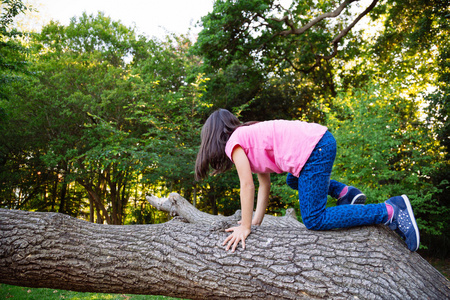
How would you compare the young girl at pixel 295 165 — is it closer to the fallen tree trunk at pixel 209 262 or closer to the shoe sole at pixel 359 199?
the shoe sole at pixel 359 199

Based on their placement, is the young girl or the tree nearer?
the young girl

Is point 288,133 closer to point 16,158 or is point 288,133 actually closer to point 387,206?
point 387,206

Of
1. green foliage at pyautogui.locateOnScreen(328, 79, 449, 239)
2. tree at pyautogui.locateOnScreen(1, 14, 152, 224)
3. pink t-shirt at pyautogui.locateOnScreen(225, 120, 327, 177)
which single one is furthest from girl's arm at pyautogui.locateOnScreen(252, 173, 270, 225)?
tree at pyautogui.locateOnScreen(1, 14, 152, 224)

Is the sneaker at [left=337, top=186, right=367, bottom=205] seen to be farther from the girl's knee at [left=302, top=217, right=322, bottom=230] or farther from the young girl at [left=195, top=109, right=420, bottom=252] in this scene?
the girl's knee at [left=302, top=217, right=322, bottom=230]

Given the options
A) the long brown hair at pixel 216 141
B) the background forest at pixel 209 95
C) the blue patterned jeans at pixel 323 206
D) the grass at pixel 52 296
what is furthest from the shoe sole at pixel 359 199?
the grass at pixel 52 296

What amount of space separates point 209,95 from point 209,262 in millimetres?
8968

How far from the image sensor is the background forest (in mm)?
7473

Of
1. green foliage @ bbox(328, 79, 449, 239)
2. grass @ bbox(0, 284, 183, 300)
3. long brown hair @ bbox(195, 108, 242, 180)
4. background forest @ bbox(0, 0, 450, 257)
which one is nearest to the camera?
long brown hair @ bbox(195, 108, 242, 180)

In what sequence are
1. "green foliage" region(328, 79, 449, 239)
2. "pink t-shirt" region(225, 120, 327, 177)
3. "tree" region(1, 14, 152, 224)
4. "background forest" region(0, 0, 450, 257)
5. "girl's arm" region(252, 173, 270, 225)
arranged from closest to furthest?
1. "pink t-shirt" region(225, 120, 327, 177)
2. "girl's arm" region(252, 173, 270, 225)
3. "green foliage" region(328, 79, 449, 239)
4. "background forest" region(0, 0, 450, 257)
5. "tree" region(1, 14, 152, 224)

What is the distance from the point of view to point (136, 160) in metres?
8.41

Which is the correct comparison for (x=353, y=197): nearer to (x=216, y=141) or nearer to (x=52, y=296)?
(x=216, y=141)

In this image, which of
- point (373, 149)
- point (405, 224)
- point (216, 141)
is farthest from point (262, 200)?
point (373, 149)

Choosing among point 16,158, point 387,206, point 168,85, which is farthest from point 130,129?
point 387,206

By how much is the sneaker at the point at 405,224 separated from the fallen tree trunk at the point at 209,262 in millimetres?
70
